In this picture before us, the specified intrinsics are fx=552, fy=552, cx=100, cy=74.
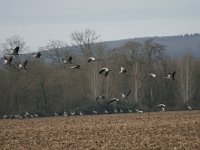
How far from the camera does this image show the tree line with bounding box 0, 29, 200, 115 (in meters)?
80.4

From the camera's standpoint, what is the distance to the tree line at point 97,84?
3167 inches

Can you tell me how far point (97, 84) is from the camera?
8288 centimetres

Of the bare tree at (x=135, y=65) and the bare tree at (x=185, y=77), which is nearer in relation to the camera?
the bare tree at (x=185, y=77)

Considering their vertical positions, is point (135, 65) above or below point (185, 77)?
above

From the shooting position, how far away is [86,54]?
299ft

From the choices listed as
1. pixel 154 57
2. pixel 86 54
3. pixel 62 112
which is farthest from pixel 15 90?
pixel 154 57

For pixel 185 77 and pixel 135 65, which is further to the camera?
pixel 135 65

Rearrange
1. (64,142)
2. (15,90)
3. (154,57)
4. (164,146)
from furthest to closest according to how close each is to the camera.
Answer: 1. (154,57)
2. (15,90)
3. (64,142)
4. (164,146)

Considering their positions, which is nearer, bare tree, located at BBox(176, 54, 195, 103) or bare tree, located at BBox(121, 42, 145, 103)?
bare tree, located at BBox(176, 54, 195, 103)

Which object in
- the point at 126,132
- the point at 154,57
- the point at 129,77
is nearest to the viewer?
the point at 126,132

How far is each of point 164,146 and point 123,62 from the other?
6845 cm

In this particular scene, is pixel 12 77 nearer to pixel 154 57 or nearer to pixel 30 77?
pixel 30 77

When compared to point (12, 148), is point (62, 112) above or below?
below

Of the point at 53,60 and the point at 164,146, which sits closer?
the point at 164,146
